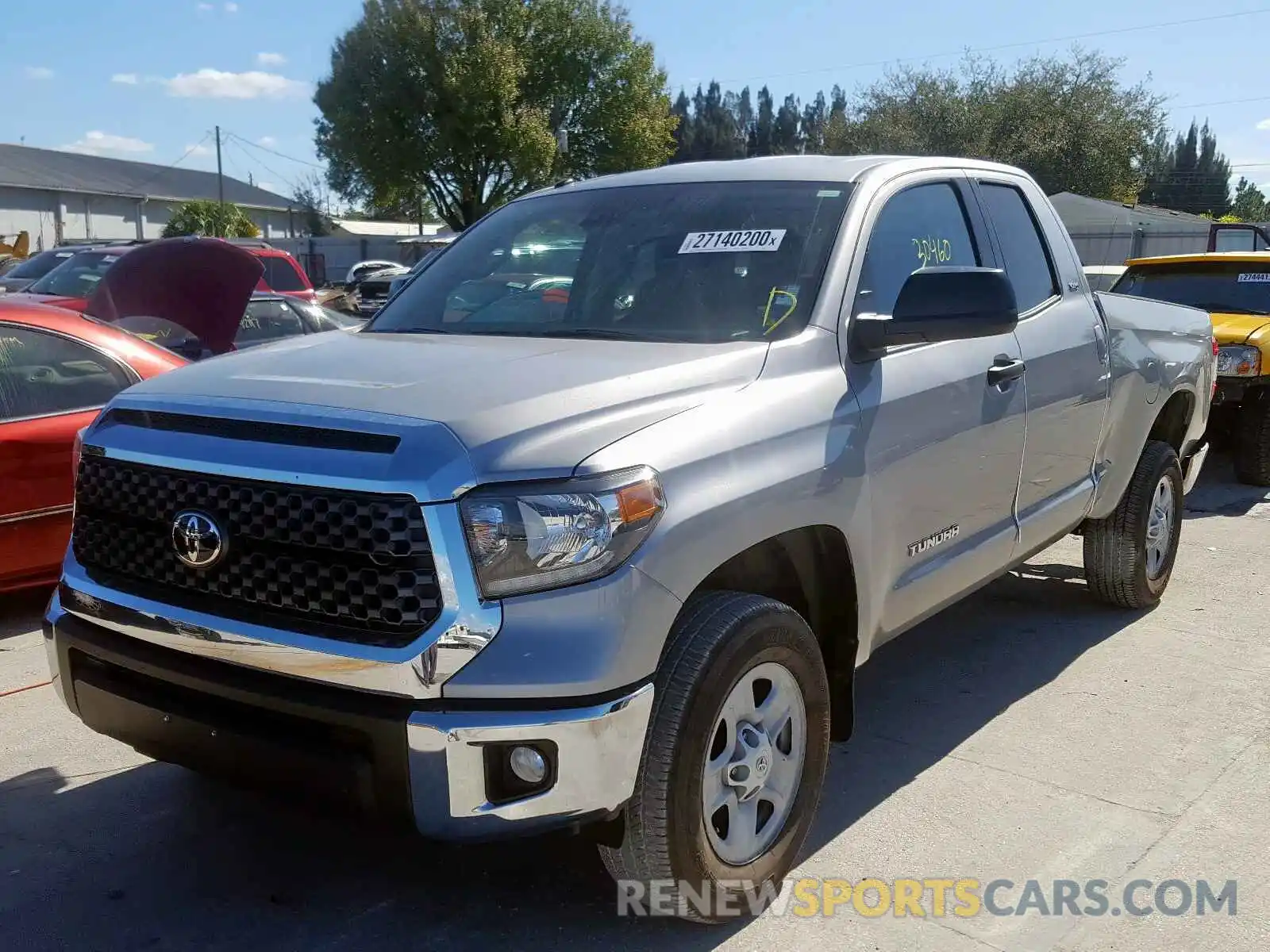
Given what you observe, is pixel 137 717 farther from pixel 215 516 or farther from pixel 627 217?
pixel 627 217

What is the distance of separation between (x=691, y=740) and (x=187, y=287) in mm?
4761

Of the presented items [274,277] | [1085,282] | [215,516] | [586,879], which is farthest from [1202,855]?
[274,277]

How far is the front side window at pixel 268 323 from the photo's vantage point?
9.31 meters

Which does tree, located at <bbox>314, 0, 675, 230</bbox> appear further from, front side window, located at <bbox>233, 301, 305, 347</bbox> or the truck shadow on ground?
the truck shadow on ground

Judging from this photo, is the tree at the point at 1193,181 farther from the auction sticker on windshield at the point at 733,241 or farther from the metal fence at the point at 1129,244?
the auction sticker on windshield at the point at 733,241

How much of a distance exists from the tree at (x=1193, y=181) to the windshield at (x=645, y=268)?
7668 centimetres

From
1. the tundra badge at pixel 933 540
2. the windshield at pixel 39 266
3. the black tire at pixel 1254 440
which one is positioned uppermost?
the windshield at pixel 39 266

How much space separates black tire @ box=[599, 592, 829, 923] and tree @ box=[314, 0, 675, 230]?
39.5m

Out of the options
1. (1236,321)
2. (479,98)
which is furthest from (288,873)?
(479,98)

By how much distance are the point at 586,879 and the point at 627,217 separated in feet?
6.67

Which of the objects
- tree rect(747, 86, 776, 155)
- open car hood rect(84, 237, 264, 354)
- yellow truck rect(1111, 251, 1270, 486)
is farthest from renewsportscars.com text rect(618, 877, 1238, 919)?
tree rect(747, 86, 776, 155)

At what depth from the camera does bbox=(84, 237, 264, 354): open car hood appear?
6336 millimetres

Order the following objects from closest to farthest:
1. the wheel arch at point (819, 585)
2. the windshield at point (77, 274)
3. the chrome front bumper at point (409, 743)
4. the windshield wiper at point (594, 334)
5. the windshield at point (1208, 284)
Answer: the chrome front bumper at point (409, 743), the wheel arch at point (819, 585), the windshield wiper at point (594, 334), the windshield at point (1208, 284), the windshield at point (77, 274)

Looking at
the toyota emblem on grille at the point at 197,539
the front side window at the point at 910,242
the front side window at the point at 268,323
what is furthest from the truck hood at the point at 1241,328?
the toyota emblem on grille at the point at 197,539
